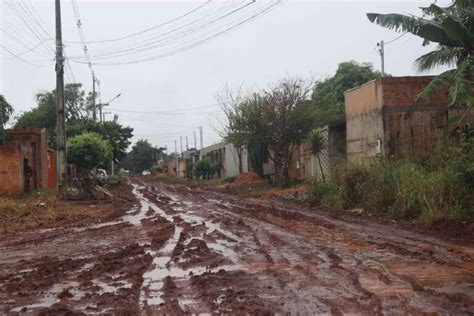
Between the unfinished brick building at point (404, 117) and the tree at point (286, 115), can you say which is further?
the tree at point (286, 115)

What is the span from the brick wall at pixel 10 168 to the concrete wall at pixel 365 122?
14.7 metres

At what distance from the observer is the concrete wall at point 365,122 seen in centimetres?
2120

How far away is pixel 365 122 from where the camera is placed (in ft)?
73.9

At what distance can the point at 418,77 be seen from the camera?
68.6 ft

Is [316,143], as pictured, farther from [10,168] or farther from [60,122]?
[10,168]

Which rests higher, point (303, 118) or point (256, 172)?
point (303, 118)

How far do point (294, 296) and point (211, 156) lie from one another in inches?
2343

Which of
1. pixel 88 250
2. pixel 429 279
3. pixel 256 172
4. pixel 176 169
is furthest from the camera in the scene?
pixel 176 169

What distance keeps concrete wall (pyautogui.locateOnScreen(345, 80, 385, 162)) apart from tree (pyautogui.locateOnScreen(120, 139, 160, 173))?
339 ft

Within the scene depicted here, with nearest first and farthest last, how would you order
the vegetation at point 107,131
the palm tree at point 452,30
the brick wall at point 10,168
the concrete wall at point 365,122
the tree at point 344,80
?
the palm tree at point 452,30 < the concrete wall at point 365,122 < the brick wall at point 10,168 < the tree at point 344,80 < the vegetation at point 107,131

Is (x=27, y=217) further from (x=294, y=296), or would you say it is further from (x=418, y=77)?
(x=418, y=77)

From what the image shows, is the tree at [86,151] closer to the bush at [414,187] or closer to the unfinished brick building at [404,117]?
the bush at [414,187]

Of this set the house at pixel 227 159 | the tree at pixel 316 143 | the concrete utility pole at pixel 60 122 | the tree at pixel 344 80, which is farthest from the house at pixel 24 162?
the house at pixel 227 159

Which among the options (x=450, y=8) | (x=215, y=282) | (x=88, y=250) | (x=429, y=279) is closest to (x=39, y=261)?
(x=88, y=250)
